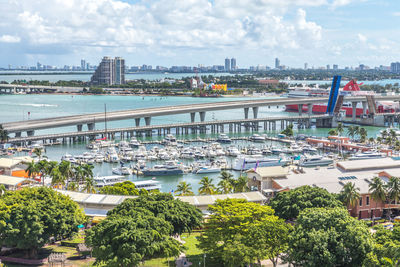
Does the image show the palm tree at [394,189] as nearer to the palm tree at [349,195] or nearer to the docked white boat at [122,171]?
the palm tree at [349,195]

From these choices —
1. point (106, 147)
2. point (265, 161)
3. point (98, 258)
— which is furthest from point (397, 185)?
point (106, 147)

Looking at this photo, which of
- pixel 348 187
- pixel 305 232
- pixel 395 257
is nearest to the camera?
pixel 395 257

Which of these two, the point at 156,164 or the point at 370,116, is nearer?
the point at 156,164

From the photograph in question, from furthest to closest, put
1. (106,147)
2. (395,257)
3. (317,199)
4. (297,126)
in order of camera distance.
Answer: (297,126), (106,147), (317,199), (395,257)

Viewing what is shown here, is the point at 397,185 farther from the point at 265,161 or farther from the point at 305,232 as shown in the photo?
the point at 265,161

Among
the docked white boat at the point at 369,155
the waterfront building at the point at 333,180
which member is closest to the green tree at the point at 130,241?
the waterfront building at the point at 333,180

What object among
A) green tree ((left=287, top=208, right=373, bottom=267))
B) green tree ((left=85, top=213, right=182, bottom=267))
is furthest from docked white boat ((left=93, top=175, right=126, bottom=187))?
green tree ((left=287, top=208, right=373, bottom=267))

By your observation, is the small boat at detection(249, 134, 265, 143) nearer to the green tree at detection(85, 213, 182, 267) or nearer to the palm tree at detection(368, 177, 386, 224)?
the palm tree at detection(368, 177, 386, 224)
